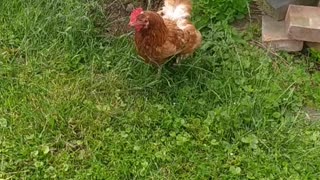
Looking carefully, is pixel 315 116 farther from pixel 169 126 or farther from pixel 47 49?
pixel 47 49

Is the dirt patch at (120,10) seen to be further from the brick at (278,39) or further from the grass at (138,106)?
the brick at (278,39)

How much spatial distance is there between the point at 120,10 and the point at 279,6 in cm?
115

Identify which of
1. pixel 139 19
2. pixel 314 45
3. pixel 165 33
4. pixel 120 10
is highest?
pixel 139 19

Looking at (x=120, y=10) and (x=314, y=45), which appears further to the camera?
(x=120, y=10)

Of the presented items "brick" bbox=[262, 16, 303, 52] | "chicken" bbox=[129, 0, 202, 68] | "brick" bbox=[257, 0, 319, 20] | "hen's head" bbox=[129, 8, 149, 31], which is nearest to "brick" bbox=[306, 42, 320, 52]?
"brick" bbox=[262, 16, 303, 52]

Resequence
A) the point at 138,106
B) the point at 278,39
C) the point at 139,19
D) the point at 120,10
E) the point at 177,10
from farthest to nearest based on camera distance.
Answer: the point at 120,10 → the point at 278,39 → the point at 177,10 → the point at 138,106 → the point at 139,19

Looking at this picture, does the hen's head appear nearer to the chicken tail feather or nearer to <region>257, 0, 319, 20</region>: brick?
the chicken tail feather

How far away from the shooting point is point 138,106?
11.5ft

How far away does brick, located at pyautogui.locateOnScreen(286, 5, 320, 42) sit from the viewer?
12.0ft

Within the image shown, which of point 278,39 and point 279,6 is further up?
point 279,6

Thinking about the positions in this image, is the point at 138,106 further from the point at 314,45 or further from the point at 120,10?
the point at 314,45

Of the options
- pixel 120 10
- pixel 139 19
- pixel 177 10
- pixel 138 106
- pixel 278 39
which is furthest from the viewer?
pixel 120 10

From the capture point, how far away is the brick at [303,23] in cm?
366

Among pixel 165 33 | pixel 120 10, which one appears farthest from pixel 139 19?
pixel 120 10
